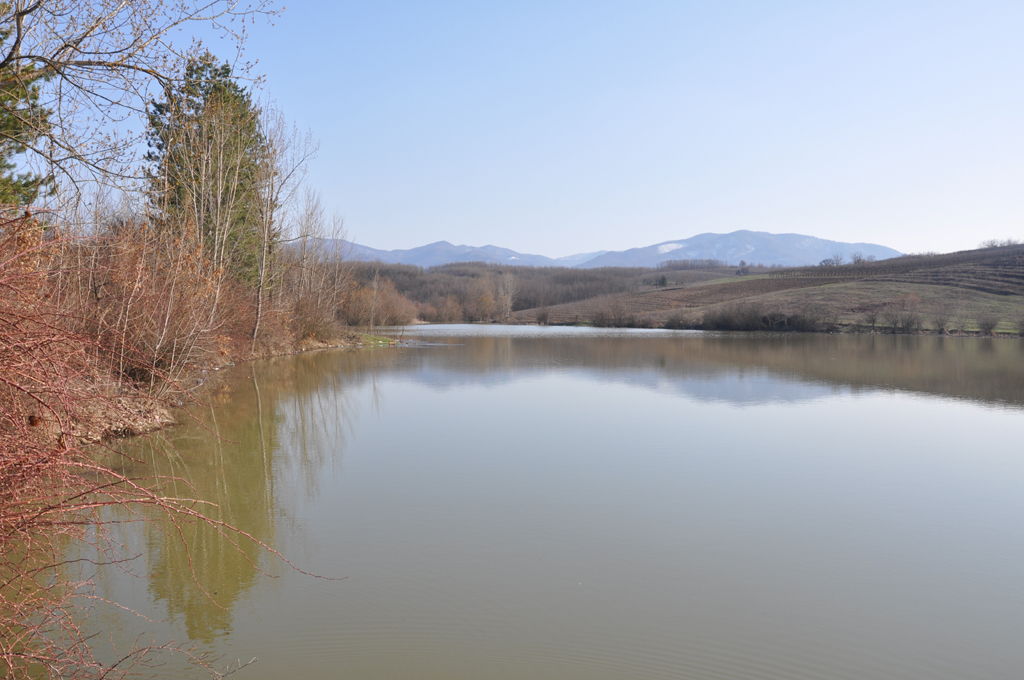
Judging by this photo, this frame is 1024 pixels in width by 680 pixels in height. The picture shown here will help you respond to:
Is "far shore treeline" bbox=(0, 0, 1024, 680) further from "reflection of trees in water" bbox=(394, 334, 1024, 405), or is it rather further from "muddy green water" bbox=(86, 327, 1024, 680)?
"reflection of trees in water" bbox=(394, 334, 1024, 405)

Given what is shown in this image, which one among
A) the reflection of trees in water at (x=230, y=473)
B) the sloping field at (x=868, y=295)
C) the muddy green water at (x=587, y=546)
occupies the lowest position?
the muddy green water at (x=587, y=546)

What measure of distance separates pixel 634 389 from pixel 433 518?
1091 cm

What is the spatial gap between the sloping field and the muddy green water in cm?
3929

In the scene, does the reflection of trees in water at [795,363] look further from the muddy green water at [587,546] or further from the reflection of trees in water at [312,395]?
the muddy green water at [587,546]

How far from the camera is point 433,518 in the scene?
22.7 ft

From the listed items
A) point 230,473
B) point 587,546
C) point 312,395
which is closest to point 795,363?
point 312,395

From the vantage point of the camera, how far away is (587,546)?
6.20 meters

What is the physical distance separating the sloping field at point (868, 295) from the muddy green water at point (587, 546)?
129 ft

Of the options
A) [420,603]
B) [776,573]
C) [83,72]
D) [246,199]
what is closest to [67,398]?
[420,603]

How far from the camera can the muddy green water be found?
14.5 ft

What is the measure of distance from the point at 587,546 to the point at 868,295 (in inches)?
2171

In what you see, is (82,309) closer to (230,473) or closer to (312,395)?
(230,473)

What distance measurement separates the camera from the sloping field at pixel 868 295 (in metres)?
48.2

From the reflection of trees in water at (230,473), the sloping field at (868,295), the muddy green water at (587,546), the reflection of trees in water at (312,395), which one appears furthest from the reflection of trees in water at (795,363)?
the sloping field at (868,295)
